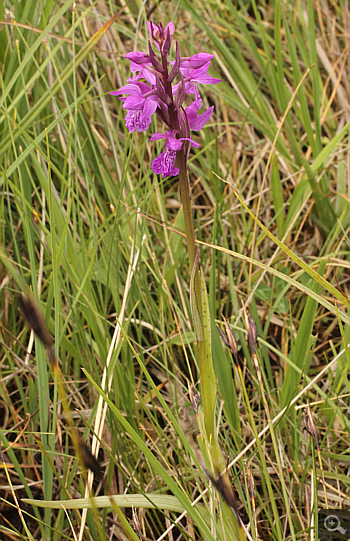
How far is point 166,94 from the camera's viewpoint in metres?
0.73

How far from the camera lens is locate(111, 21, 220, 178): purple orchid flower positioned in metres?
0.73

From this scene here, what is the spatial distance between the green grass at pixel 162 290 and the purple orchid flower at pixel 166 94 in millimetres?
119

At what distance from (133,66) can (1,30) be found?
3.28ft

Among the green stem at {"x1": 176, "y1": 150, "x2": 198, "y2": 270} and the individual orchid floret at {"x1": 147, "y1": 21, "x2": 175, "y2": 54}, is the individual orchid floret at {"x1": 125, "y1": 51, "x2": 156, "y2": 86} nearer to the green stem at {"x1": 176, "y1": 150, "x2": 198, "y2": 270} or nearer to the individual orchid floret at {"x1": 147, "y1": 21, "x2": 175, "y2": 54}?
the individual orchid floret at {"x1": 147, "y1": 21, "x2": 175, "y2": 54}

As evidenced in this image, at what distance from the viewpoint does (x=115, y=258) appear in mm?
1507

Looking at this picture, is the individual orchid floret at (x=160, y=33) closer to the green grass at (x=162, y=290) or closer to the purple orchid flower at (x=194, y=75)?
the purple orchid flower at (x=194, y=75)

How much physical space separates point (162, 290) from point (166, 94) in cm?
71

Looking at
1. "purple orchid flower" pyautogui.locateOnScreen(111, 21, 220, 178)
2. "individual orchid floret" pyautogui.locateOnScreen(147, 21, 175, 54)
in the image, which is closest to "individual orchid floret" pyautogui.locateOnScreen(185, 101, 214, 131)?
"purple orchid flower" pyautogui.locateOnScreen(111, 21, 220, 178)

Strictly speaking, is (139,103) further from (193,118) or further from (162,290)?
(162,290)

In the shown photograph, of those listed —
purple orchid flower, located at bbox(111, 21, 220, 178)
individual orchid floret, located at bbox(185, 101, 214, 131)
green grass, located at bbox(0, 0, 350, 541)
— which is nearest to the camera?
purple orchid flower, located at bbox(111, 21, 220, 178)

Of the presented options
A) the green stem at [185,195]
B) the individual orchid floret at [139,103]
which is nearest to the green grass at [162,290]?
the green stem at [185,195]

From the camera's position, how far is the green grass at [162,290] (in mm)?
995

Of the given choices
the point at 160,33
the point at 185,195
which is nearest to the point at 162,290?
the point at 185,195

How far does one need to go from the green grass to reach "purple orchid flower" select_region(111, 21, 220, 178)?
0.39 ft
